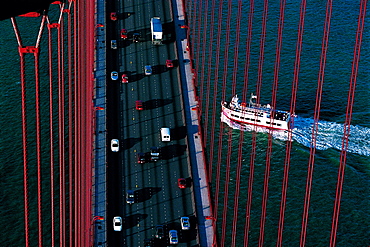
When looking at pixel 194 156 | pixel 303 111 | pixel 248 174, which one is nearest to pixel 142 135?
pixel 194 156

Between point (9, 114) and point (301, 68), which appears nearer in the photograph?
point (9, 114)

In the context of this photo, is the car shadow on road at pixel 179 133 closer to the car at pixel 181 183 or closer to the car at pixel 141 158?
the car at pixel 141 158

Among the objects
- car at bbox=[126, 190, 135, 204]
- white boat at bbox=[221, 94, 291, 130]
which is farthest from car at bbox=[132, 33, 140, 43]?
car at bbox=[126, 190, 135, 204]

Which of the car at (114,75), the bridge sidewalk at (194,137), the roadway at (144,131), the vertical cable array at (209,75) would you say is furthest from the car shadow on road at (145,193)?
the car at (114,75)

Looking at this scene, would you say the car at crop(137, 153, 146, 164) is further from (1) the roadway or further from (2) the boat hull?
(2) the boat hull

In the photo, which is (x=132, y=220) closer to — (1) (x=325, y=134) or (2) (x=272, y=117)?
(2) (x=272, y=117)

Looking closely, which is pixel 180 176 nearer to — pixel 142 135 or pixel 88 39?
pixel 142 135
